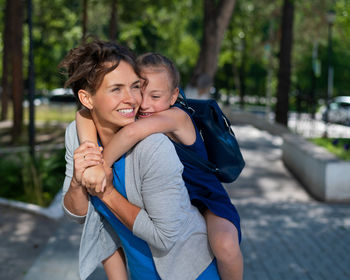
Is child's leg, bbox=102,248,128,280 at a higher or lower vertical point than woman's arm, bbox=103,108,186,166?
lower

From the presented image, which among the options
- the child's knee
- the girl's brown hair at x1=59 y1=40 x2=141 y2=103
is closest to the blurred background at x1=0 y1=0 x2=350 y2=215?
the girl's brown hair at x1=59 y1=40 x2=141 y2=103

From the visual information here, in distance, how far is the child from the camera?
2.16 meters

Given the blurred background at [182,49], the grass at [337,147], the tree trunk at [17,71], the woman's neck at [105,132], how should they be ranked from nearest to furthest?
the woman's neck at [105,132] < the grass at [337,147] < the blurred background at [182,49] < the tree trunk at [17,71]

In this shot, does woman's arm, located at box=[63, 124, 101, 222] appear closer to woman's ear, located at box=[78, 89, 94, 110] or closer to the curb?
woman's ear, located at box=[78, 89, 94, 110]

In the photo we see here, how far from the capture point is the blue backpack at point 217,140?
231 centimetres

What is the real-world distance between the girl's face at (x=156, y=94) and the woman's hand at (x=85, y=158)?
16.1 inches

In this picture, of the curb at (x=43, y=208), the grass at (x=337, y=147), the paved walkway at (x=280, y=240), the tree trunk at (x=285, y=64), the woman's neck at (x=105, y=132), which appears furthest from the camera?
the tree trunk at (x=285, y=64)

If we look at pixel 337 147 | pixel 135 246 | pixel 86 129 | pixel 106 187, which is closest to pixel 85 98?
pixel 86 129

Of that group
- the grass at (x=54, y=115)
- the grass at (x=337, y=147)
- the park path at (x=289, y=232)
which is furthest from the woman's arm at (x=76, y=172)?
the grass at (x=54, y=115)

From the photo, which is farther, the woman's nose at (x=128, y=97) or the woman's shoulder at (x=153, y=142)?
the woman's nose at (x=128, y=97)

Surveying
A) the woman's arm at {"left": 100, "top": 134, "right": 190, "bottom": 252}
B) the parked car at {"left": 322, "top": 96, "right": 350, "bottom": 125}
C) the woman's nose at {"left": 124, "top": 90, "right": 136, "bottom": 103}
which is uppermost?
the woman's nose at {"left": 124, "top": 90, "right": 136, "bottom": 103}

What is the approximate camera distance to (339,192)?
27.2 ft

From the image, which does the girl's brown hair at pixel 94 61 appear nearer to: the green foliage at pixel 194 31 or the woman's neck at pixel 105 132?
the woman's neck at pixel 105 132

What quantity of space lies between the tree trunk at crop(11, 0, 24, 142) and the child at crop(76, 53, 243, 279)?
13571mm
